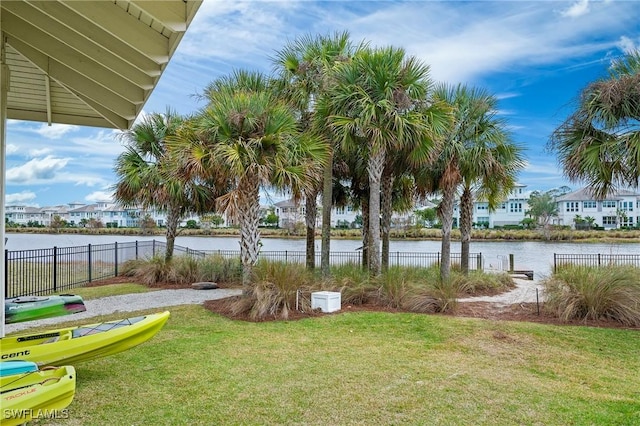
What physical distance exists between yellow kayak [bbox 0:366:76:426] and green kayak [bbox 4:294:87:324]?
2439 mm

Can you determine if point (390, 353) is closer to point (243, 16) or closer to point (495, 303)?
point (495, 303)

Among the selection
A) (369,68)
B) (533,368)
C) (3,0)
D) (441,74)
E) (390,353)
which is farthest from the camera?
(441,74)

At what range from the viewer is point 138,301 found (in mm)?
10648

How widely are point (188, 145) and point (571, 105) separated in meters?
8.19

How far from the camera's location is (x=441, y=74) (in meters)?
12.0

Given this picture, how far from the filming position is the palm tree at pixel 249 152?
9.22 m

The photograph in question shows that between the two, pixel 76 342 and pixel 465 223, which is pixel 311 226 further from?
pixel 76 342

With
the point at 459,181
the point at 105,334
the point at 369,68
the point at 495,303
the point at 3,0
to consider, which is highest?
the point at 369,68

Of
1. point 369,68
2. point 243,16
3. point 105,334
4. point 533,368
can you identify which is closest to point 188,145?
point 243,16

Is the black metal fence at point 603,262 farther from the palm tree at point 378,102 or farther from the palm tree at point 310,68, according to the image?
the palm tree at point 310,68

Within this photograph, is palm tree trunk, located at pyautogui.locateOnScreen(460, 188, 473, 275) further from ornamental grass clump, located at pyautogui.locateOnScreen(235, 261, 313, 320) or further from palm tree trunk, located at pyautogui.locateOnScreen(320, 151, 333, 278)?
ornamental grass clump, located at pyautogui.locateOnScreen(235, 261, 313, 320)

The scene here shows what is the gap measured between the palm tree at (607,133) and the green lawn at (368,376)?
3236 millimetres

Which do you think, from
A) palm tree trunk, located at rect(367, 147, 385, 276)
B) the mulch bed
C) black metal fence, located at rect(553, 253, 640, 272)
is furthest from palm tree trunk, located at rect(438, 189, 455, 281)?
black metal fence, located at rect(553, 253, 640, 272)

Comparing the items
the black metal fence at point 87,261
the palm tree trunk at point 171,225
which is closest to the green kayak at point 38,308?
the black metal fence at point 87,261
